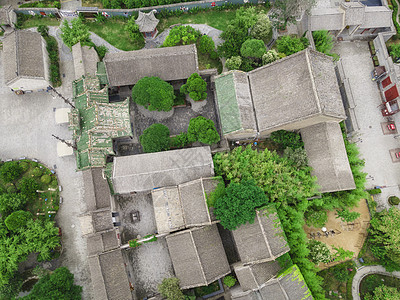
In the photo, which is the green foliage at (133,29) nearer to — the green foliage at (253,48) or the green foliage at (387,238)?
the green foliage at (253,48)

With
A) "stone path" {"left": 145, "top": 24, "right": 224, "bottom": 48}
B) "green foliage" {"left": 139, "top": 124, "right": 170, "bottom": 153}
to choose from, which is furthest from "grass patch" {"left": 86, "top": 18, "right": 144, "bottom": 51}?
"green foliage" {"left": 139, "top": 124, "right": 170, "bottom": 153}

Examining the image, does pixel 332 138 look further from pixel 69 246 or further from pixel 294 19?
pixel 69 246

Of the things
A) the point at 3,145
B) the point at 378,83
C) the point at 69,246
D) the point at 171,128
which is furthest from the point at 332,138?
the point at 3,145

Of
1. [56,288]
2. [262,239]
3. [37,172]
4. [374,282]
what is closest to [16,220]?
[37,172]

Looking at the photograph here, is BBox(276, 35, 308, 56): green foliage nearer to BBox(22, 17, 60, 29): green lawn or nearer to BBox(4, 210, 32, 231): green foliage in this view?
BBox(22, 17, 60, 29): green lawn

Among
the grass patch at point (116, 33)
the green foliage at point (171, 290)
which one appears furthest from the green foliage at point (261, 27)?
→ the green foliage at point (171, 290)

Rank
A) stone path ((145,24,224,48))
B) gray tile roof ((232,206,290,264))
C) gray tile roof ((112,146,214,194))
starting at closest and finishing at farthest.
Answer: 1. gray tile roof ((232,206,290,264))
2. gray tile roof ((112,146,214,194))
3. stone path ((145,24,224,48))
